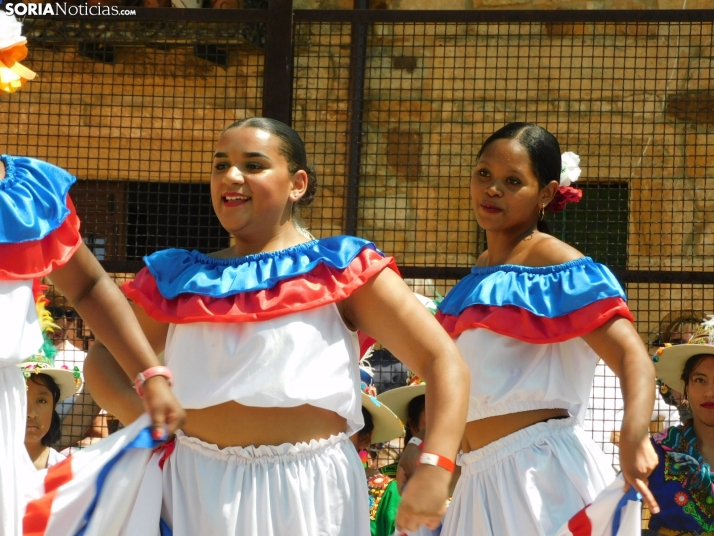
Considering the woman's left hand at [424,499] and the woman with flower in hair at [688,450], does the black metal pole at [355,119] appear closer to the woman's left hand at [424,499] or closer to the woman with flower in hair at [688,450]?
the woman with flower in hair at [688,450]

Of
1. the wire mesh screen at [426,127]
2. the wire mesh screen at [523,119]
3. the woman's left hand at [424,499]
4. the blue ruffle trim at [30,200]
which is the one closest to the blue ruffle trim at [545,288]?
the woman's left hand at [424,499]

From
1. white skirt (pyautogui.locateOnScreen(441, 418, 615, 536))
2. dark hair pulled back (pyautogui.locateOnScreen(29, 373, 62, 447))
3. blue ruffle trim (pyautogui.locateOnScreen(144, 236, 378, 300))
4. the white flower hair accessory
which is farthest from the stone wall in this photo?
blue ruffle trim (pyautogui.locateOnScreen(144, 236, 378, 300))

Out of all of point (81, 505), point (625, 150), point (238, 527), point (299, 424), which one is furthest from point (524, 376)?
point (625, 150)

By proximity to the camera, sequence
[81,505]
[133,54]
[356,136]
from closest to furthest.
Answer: [81,505]
[356,136]
[133,54]

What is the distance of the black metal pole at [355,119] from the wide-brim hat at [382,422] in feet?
3.08

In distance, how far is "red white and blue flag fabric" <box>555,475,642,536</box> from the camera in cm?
292

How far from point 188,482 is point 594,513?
1.04 m

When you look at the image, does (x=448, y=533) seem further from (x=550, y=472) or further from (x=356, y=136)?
(x=356, y=136)

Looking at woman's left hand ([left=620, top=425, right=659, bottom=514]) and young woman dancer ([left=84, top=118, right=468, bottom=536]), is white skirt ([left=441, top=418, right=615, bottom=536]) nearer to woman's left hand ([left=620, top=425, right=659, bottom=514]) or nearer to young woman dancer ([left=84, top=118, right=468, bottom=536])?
woman's left hand ([left=620, top=425, right=659, bottom=514])

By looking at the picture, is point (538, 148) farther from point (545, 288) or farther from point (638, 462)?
point (638, 462)

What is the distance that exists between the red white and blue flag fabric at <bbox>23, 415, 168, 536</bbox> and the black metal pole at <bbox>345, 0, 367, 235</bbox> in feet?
8.30

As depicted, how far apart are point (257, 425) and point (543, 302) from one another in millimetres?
990

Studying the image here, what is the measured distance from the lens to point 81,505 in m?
2.71

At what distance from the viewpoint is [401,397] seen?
4629 millimetres
